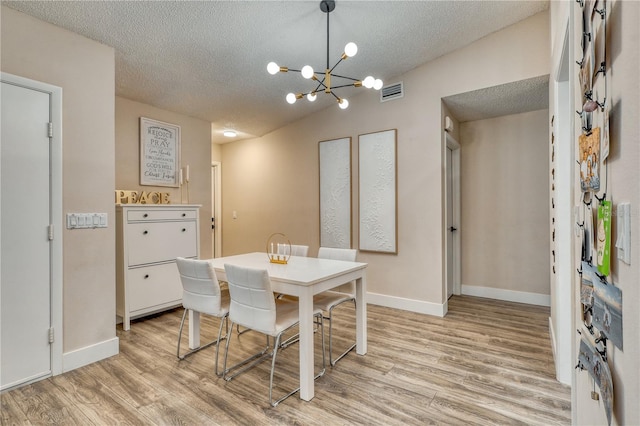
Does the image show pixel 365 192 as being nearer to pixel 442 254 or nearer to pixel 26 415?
pixel 442 254

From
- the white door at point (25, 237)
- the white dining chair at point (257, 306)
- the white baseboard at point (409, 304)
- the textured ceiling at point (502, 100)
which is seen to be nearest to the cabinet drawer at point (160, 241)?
the white door at point (25, 237)

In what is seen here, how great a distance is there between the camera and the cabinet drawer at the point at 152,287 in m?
3.23

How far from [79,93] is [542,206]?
4.80m

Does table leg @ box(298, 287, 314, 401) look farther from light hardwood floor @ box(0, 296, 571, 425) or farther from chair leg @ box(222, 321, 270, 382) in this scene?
chair leg @ box(222, 321, 270, 382)

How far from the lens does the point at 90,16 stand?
2.32 m

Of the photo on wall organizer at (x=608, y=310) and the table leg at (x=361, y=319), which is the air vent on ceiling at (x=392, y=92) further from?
the photo on wall organizer at (x=608, y=310)

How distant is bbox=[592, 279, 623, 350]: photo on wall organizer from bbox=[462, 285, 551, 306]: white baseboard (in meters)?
3.54

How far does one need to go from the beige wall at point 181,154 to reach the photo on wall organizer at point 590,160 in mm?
3999

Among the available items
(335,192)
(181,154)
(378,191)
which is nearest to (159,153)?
(181,154)

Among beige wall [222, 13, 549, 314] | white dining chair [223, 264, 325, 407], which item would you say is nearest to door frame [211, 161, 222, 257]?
beige wall [222, 13, 549, 314]

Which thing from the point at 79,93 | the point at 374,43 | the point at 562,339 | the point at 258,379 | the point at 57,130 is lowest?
the point at 258,379

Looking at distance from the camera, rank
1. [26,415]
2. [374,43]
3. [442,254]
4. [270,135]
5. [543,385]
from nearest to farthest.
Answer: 1. [26,415]
2. [543,385]
3. [374,43]
4. [442,254]
5. [270,135]

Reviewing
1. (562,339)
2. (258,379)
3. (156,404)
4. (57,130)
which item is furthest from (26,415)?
(562,339)

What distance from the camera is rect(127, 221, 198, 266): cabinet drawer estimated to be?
3236mm
